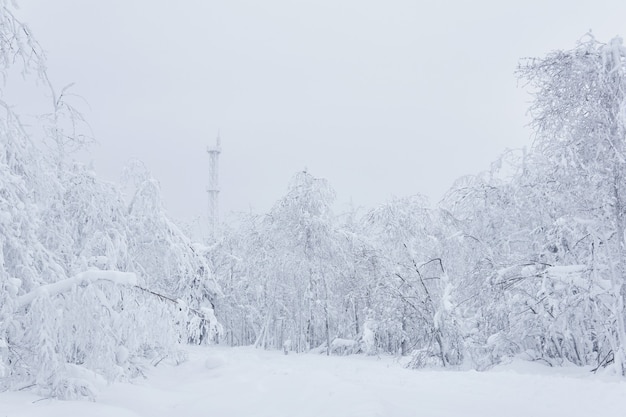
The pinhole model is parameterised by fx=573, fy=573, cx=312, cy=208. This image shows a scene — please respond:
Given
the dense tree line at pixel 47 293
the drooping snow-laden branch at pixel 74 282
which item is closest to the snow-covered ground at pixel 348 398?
the dense tree line at pixel 47 293

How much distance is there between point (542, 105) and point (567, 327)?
230 inches

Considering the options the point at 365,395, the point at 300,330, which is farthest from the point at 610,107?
the point at 300,330

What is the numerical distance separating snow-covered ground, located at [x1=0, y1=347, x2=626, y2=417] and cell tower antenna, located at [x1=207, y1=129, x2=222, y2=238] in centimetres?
3072

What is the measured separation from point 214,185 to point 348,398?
44521mm

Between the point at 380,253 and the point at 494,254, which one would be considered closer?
the point at 494,254

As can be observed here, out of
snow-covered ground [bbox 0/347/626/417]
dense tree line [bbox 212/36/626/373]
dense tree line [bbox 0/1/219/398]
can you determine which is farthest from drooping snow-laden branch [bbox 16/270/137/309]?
dense tree line [bbox 212/36/626/373]

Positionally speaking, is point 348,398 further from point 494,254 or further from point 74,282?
point 494,254

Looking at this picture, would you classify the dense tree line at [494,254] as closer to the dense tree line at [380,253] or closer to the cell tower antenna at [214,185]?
the dense tree line at [380,253]

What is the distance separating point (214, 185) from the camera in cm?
5225

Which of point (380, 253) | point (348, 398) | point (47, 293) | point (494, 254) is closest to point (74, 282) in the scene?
point (47, 293)

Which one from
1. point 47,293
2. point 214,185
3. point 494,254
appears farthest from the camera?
point 214,185

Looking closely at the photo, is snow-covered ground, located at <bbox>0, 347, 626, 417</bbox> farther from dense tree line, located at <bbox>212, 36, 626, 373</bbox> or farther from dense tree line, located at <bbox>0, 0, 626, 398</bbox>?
dense tree line, located at <bbox>212, 36, 626, 373</bbox>

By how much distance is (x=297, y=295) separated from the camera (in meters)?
27.7

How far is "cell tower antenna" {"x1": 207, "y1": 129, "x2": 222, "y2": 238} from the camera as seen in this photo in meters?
44.4
